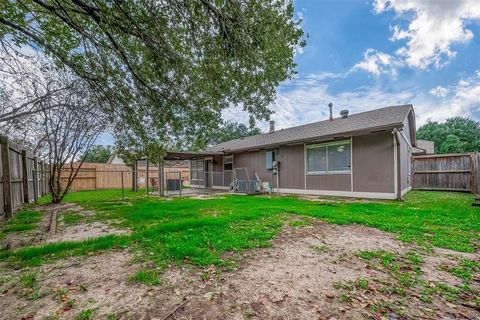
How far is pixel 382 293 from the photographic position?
193 centimetres

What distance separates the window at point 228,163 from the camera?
49.2ft

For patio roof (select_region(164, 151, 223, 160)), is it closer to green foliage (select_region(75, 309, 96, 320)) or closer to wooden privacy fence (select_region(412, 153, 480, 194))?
green foliage (select_region(75, 309, 96, 320))

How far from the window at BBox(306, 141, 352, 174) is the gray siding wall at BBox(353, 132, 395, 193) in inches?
13.2

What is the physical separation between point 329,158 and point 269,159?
3435 mm

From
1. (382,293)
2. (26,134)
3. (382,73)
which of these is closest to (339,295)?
(382,293)

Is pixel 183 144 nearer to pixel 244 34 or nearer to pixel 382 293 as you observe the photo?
pixel 244 34

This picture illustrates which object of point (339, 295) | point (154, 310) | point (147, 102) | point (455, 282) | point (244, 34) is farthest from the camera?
point (147, 102)

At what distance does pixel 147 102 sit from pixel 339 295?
552 centimetres

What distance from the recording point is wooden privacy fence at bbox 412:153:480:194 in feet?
33.6

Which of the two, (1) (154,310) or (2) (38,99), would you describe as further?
(2) (38,99)

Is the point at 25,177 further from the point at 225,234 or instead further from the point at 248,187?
the point at 248,187

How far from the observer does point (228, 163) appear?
50.1ft

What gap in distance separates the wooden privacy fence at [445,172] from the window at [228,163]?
1063 centimetres

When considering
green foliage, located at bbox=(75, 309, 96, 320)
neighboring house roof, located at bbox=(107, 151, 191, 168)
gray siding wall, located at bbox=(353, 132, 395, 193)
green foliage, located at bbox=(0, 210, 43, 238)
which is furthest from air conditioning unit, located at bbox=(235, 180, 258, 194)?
green foliage, located at bbox=(75, 309, 96, 320)
